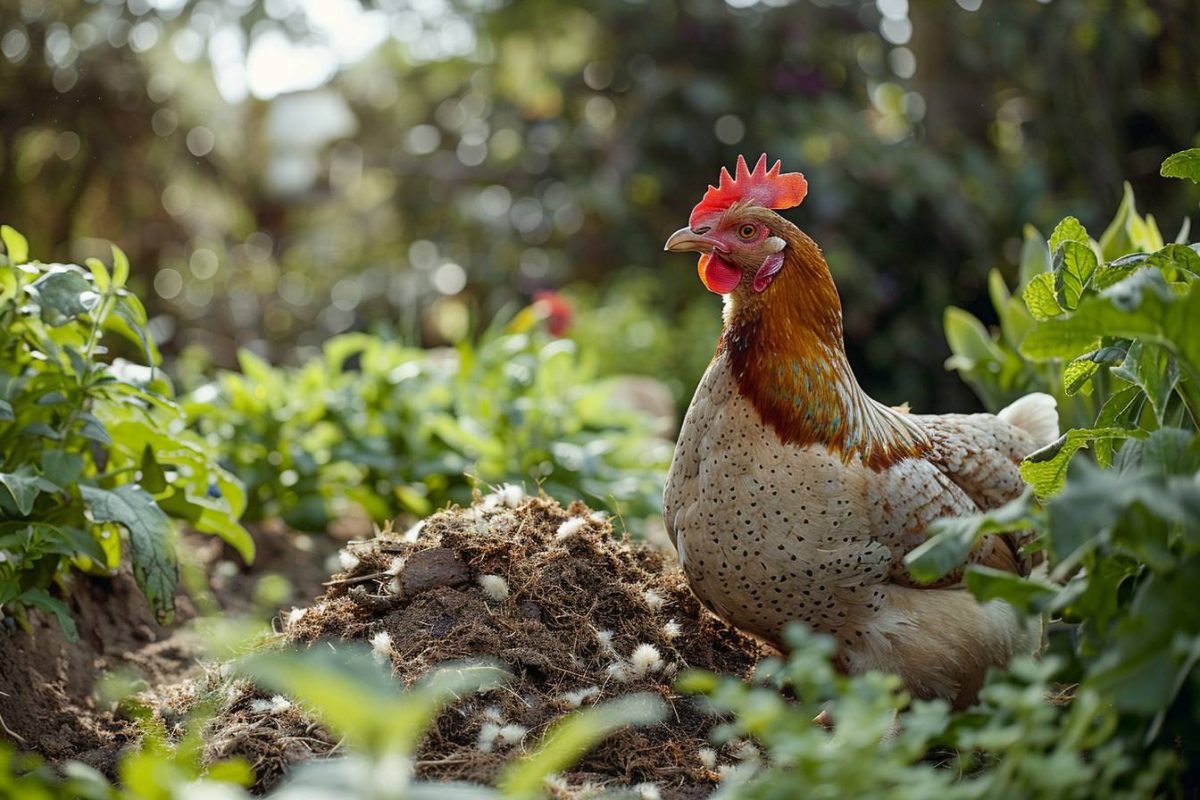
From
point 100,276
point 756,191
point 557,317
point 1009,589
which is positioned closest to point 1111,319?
point 1009,589

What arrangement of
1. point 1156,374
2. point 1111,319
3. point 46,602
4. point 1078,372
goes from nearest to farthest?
1. point 1111,319
2. point 1156,374
3. point 1078,372
4. point 46,602

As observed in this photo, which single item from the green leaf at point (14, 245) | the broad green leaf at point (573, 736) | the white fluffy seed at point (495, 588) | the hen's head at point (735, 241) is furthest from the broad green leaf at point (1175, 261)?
the green leaf at point (14, 245)

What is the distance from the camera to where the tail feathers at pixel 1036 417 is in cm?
321

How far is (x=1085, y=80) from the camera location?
8164 mm

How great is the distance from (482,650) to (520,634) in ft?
0.34

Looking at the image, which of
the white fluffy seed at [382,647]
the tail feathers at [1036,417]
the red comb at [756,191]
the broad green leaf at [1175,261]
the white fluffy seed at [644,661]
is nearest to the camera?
the broad green leaf at [1175,261]

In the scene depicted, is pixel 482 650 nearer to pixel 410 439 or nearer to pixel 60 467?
pixel 60 467

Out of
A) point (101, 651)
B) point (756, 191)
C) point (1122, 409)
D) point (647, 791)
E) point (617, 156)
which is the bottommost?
point (101, 651)

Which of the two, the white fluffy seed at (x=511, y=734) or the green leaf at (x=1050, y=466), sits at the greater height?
the green leaf at (x=1050, y=466)

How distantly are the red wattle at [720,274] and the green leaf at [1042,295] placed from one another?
2.21ft

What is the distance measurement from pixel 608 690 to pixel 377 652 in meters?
0.51

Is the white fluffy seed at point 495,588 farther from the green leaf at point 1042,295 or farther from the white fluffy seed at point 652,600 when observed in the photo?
the green leaf at point 1042,295

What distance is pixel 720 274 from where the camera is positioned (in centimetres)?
270

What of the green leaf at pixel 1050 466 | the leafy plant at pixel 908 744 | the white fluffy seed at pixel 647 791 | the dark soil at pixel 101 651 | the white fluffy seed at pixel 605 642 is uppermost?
the green leaf at pixel 1050 466
